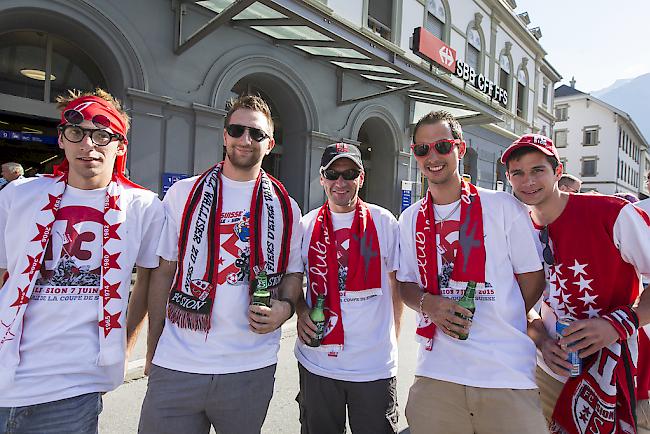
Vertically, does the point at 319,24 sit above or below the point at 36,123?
above

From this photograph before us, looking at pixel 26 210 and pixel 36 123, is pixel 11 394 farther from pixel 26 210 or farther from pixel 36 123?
pixel 36 123

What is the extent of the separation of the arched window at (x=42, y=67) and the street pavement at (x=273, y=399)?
234 inches

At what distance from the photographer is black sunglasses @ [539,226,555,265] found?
220cm

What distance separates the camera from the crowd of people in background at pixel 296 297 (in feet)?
6.16

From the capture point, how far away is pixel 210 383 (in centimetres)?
203

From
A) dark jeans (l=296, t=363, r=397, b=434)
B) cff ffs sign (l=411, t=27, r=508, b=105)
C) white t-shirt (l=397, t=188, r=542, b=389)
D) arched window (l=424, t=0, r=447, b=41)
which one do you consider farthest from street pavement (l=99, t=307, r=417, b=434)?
arched window (l=424, t=0, r=447, b=41)

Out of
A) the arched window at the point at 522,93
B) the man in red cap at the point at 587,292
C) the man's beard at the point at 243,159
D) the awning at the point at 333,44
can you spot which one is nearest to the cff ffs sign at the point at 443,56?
the awning at the point at 333,44

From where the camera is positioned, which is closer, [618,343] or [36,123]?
[618,343]

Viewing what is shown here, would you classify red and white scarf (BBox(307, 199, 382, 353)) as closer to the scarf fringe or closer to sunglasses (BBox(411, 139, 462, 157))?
sunglasses (BBox(411, 139, 462, 157))

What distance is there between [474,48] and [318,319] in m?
18.6

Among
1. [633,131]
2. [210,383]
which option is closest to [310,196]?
[210,383]

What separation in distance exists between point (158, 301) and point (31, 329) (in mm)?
577

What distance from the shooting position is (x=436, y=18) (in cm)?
1548

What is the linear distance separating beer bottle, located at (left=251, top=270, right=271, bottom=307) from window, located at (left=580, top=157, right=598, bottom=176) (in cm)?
5454
